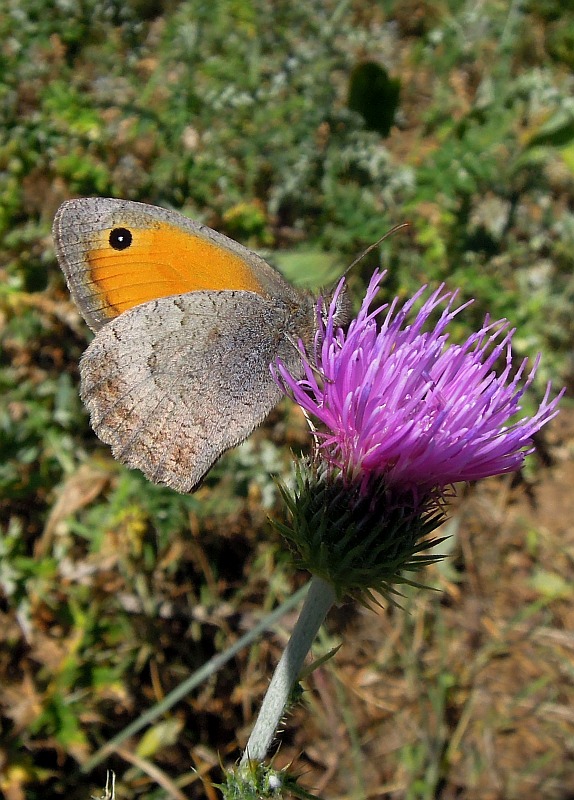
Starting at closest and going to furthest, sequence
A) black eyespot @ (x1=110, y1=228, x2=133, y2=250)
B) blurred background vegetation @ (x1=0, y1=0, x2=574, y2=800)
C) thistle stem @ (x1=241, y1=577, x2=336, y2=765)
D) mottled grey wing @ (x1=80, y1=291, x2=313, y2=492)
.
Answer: thistle stem @ (x1=241, y1=577, x2=336, y2=765) → mottled grey wing @ (x1=80, y1=291, x2=313, y2=492) → black eyespot @ (x1=110, y1=228, x2=133, y2=250) → blurred background vegetation @ (x1=0, y1=0, x2=574, y2=800)

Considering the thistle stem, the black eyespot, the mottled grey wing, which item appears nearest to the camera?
the thistle stem

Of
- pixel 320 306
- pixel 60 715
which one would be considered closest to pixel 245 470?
pixel 60 715

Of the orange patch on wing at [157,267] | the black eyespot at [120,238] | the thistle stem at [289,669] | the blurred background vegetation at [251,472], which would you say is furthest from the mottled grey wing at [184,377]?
the blurred background vegetation at [251,472]

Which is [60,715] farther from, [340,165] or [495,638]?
[340,165]

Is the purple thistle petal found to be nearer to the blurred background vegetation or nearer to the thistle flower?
the thistle flower

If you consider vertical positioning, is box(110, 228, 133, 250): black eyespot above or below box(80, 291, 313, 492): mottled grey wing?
above

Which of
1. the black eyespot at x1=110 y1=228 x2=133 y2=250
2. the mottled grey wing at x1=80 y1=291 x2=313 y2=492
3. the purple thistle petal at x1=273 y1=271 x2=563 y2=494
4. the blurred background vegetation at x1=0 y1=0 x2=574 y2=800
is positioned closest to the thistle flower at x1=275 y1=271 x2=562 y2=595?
the purple thistle petal at x1=273 y1=271 x2=563 y2=494
